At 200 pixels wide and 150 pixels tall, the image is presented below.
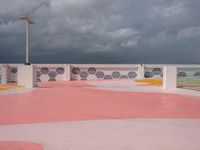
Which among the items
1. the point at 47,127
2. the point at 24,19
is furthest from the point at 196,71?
the point at 47,127

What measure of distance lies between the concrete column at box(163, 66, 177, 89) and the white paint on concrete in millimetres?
10087

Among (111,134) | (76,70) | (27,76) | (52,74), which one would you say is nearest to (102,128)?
(111,134)

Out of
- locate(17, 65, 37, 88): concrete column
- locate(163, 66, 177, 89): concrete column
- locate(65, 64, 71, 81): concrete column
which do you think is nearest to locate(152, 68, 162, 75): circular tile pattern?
locate(65, 64, 71, 81): concrete column

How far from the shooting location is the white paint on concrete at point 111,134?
386cm

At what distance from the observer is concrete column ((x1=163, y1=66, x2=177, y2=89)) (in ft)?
51.1

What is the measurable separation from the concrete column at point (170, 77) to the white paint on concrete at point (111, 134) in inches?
397

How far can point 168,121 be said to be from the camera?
5816 millimetres

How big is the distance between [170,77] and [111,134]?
39.7ft

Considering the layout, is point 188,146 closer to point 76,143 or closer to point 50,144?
point 76,143

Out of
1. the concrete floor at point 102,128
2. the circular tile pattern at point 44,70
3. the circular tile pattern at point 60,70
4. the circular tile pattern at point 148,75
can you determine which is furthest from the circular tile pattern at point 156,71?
the concrete floor at point 102,128

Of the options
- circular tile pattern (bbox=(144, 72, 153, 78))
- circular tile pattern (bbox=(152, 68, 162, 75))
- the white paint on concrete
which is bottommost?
the white paint on concrete

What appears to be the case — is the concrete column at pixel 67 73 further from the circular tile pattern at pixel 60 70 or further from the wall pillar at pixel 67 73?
the circular tile pattern at pixel 60 70

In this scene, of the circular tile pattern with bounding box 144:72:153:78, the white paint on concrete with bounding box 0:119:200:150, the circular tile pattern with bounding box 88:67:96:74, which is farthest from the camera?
the circular tile pattern with bounding box 144:72:153:78

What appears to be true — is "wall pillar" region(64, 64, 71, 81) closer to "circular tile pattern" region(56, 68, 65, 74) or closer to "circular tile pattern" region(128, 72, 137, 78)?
"circular tile pattern" region(56, 68, 65, 74)
